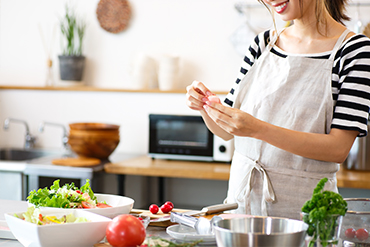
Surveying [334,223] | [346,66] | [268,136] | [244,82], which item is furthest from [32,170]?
[334,223]

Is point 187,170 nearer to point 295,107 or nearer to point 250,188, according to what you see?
point 250,188

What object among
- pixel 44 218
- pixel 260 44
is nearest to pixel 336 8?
pixel 260 44

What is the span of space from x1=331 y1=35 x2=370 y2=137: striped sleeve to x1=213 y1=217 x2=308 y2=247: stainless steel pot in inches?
20.1

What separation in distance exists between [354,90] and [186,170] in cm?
135

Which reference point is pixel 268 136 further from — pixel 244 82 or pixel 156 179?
pixel 156 179

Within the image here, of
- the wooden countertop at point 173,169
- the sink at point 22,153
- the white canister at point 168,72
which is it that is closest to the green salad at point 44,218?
the wooden countertop at point 173,169

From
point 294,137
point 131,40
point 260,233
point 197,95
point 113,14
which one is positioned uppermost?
point 113,14

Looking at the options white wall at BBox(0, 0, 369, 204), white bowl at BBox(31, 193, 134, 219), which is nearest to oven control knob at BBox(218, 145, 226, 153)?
white wall at BBox(0, 0, 369, 204)

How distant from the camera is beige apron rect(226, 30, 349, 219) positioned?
136 centimetres

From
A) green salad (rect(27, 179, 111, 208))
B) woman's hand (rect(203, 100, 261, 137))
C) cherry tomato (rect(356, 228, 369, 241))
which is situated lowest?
cherry tomato (rect(356, 228, 369, 241))

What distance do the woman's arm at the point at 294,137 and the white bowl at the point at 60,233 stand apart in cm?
44

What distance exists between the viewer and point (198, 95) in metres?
1.30

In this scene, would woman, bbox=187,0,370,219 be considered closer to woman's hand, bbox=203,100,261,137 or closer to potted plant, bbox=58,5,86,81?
woman's hand, bbox=203,100,261,137

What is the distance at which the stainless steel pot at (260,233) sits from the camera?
774 mm
